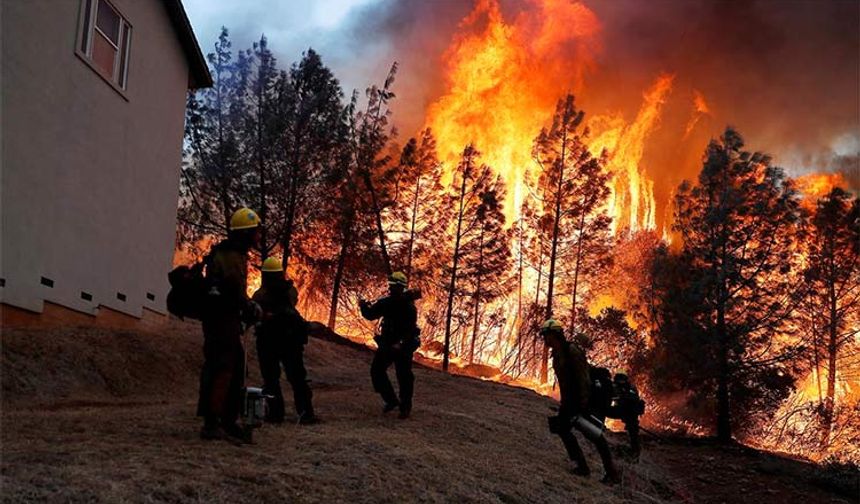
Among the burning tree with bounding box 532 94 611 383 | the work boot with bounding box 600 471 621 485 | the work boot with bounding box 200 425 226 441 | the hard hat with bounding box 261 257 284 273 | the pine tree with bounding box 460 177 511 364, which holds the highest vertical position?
the burning tree with bounding box 532 94 611 383

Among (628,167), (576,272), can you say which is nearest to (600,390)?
(576,272)

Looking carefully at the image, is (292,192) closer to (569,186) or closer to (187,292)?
(569,186)

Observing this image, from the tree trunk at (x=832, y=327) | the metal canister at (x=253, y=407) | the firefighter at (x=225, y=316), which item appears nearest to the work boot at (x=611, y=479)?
the metal canister at (x=253, y=407)

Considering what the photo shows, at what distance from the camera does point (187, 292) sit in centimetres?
572

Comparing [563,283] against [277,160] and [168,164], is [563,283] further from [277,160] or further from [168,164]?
[168,164]

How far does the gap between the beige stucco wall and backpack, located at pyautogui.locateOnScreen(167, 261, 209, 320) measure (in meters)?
6.20

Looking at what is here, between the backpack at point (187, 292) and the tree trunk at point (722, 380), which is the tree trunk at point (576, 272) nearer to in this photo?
the tree trunk at point (722, 380)

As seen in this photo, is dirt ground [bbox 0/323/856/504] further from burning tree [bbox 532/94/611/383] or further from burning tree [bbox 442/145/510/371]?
burning tree [bbox 532/94/611/383]

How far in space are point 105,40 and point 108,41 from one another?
9cm

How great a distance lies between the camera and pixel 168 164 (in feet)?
52.5

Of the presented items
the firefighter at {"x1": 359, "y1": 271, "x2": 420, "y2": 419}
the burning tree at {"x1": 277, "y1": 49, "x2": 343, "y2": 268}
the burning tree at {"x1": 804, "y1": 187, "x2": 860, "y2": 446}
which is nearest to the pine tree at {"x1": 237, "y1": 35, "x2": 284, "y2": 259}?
the burning tree at {"x1": 277, "y1": 49, "x2": 343, "y2": 268}

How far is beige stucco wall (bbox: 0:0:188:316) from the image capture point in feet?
34.1

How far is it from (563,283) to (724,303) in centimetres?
1632

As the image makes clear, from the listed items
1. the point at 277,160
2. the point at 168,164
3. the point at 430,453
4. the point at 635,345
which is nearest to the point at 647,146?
the point at 635,345
